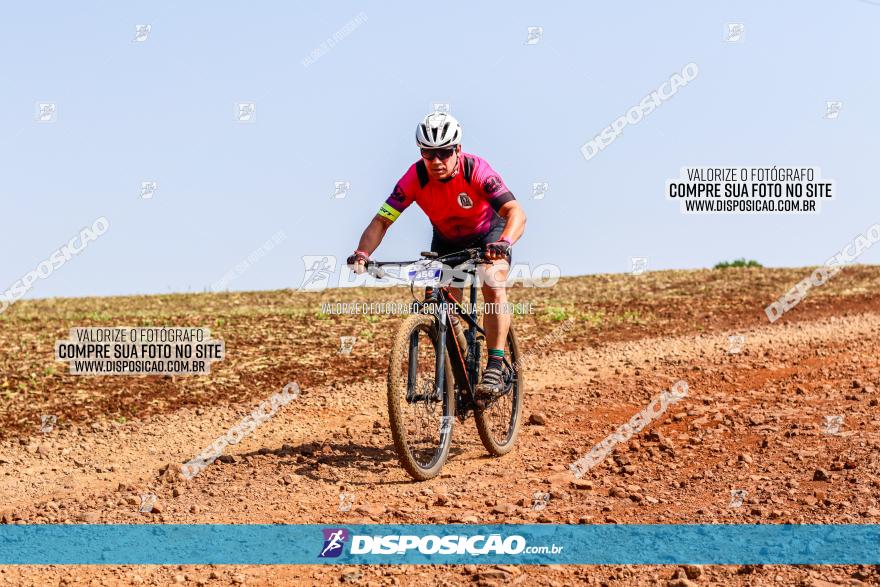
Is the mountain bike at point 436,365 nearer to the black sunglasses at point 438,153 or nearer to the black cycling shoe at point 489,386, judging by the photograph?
the black cycling shoe at point 489,386

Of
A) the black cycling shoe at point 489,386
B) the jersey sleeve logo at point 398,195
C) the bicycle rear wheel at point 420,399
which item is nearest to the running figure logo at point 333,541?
the bicycle rear wheel at point 420,399

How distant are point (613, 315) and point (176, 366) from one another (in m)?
10.1

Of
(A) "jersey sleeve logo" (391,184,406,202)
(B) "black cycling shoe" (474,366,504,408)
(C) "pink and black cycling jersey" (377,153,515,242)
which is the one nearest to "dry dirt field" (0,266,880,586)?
(B) "black cycling shoe" (474,366,504,408)

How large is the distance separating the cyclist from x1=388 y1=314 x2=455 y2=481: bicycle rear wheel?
477mm

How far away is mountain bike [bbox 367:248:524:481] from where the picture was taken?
755cm

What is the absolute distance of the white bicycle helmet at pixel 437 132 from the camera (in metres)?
7.85

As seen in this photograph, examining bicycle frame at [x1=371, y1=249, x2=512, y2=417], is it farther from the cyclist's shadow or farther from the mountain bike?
the cyclist's shadow

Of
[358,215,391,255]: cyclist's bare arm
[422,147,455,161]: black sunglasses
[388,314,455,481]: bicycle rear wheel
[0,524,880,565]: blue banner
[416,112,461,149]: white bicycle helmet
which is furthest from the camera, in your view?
[358,215,391,255]: cyclist's bare arm

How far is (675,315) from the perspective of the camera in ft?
67.3

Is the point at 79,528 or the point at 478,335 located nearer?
the point at 79,528

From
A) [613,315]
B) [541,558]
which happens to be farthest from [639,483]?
[613,315]

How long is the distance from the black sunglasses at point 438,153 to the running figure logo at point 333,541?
133 inches

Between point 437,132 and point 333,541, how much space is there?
11.9 ft

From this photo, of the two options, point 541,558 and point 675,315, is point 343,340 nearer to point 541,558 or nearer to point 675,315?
point 675,315
